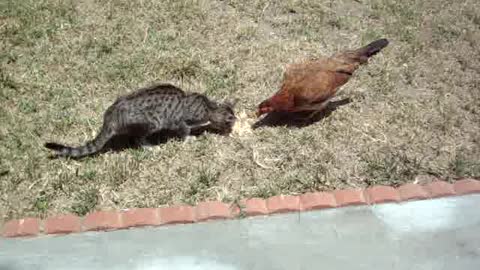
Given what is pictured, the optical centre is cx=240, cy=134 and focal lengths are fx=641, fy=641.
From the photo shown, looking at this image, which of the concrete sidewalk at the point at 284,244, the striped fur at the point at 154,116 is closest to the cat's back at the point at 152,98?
the striped fur at the point at 154,116

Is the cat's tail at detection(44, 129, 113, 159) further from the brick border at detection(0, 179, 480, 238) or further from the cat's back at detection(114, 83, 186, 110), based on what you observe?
the brick border at detection(0, 179, 480, 238)

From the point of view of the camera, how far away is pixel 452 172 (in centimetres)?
486

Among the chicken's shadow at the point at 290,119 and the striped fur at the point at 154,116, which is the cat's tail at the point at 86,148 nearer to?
the striped fur at the point at 154,116

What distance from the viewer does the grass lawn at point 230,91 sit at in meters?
4.77

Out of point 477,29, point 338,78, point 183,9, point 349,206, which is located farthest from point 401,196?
point 183,9

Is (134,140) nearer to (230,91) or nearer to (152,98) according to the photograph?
(152,98)

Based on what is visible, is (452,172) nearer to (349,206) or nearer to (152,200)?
(349,206)

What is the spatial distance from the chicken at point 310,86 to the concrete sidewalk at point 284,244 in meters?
1.01

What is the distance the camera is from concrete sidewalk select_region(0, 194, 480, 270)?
13.5 ft

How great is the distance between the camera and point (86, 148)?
488 centimetres

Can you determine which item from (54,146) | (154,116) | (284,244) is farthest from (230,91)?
(284,244)

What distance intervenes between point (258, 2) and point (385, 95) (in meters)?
2.07

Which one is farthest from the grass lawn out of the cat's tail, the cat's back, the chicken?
the cat's back

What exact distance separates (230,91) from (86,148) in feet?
4.74
